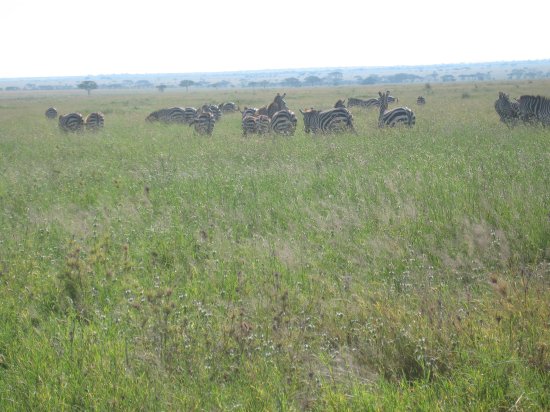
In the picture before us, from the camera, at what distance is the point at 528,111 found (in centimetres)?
1791

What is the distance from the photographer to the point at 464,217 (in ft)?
22.6

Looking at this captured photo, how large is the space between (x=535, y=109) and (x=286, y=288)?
1590cm

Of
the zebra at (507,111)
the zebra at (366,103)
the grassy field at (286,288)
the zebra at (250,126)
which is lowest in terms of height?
the grassy field at (286,288)

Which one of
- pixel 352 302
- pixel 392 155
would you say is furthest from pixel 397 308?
pixel 392 155

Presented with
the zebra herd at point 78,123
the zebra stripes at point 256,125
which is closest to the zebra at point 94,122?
the zebra herd at point 78,123

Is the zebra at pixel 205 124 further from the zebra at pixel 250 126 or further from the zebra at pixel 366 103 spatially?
the zebra at pixel 366 103

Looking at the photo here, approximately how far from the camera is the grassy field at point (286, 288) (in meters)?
3.77

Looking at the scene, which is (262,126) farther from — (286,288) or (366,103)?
(366,103)

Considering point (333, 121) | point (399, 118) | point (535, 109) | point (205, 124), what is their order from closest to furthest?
point (535, 109)
point (333, 121)
point (399, 118)
point (205, 124)

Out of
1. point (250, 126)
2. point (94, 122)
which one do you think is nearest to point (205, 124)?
point (250, 126)

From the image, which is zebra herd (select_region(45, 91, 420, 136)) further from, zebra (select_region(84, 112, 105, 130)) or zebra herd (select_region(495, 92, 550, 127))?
zebra herd (select_region(495, 92, 550, 127))

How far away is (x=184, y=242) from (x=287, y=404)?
155 inches

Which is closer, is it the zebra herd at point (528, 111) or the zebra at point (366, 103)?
the zebra herd at point (528, 111)

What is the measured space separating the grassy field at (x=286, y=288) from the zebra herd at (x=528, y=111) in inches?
261
